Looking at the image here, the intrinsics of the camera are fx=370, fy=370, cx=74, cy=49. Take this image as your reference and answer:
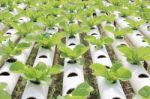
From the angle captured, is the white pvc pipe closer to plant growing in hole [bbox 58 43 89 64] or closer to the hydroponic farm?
the hydroponic farm

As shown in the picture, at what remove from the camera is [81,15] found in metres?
→ 3.38

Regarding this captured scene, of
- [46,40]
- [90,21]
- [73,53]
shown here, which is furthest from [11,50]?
[90,21]

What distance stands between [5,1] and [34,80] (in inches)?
79.1

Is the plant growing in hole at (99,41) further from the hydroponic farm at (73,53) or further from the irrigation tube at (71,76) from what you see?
the irrigation tube at (71,76)

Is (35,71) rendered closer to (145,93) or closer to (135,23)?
(145,93)

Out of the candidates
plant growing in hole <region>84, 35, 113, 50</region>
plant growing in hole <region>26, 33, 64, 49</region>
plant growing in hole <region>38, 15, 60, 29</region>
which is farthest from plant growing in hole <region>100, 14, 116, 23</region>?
plant growing in hole <region>26, 33, 64, 49</region>

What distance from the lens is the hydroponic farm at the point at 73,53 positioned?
6.74 feet

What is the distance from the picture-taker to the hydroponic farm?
6.74ft

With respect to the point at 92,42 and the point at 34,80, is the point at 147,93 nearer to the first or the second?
the point at 34,80

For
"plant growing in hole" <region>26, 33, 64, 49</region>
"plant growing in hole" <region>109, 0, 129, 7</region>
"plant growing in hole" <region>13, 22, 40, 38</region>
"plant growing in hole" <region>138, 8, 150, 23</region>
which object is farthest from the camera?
"plant growing in hole" <region>109, 0, 129, 7</region>

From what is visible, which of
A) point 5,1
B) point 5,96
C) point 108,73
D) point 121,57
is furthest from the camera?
point 5,1

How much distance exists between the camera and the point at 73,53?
2.35m

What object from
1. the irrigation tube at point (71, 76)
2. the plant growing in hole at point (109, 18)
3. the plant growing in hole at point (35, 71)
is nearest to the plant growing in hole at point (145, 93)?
the irrigation tube at point (71, 76)

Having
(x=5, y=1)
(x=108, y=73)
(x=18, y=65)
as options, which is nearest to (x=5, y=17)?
(x=5, y=1)
